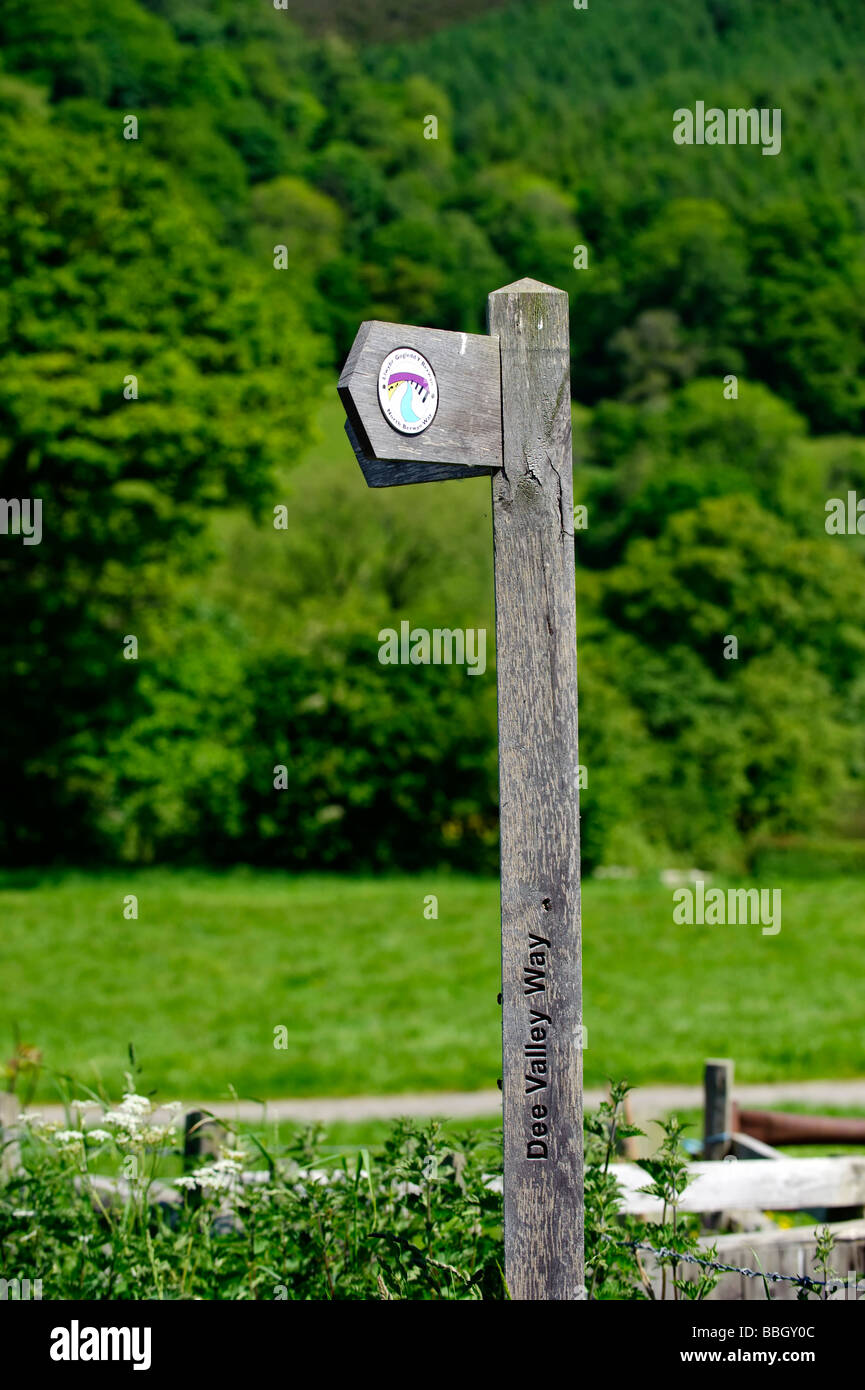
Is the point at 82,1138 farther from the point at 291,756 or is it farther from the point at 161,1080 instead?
the point at 291,756

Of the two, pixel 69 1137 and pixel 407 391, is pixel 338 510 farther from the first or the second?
pixel 407 391

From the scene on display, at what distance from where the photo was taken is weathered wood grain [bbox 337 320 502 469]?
9.14ft

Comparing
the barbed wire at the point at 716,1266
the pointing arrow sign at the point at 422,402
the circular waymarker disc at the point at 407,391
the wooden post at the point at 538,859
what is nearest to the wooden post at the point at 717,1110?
the barbed wire at the point at 716,1266

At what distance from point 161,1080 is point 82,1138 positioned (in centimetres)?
559

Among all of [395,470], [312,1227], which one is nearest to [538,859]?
[395,470]

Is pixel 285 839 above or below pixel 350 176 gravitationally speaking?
below

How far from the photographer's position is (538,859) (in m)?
2.95

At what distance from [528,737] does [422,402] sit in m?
0.76

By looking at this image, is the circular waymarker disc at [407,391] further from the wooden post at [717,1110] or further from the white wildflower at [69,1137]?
the wooden post at [717,1110]

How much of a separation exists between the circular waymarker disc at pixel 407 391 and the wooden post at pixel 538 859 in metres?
0.22

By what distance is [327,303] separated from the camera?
53.7 metres

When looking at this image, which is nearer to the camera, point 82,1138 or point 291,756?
point 82,1138

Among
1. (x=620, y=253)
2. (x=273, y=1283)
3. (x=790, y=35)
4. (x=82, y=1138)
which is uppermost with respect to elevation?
(x=790, y=35)
